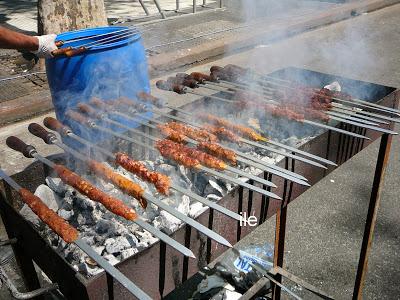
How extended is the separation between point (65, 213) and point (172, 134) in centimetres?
82

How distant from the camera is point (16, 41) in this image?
293 cm

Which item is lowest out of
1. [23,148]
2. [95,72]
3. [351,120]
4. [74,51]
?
[23,148]

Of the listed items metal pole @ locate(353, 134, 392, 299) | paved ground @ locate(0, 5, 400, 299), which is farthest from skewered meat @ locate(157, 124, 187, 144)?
paved ground @ locate(0, 5, 400, 299)

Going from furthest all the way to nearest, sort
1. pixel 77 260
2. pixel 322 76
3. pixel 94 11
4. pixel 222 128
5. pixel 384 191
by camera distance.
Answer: pixel 94 11, pixel 384 191, pixel 322 76, pixel 222 128, pixel 77 260

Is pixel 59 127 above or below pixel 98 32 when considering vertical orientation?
below

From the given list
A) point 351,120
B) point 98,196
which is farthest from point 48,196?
point 351,120

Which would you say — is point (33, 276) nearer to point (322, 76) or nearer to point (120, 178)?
point (120, 178)

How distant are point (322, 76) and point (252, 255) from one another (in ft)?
6.34

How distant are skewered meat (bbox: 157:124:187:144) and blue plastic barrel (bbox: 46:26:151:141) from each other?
56cm

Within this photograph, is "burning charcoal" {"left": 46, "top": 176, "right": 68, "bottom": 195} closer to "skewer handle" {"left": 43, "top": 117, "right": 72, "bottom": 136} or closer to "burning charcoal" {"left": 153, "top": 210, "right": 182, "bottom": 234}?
"skewer handle" {"left": 43, "top": 117, "right": 72, "bottom": 136}

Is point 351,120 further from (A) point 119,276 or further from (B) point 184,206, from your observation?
(A) point 119,276

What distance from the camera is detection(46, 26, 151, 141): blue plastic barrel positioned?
3.11 m

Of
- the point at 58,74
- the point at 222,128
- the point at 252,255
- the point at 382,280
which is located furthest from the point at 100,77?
the point at 382,280

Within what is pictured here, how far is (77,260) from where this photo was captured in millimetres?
1913
